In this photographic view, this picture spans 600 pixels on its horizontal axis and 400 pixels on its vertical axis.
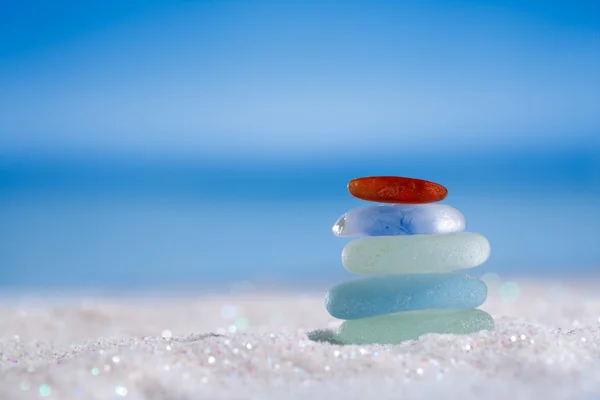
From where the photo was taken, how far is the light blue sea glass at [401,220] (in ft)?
9.16

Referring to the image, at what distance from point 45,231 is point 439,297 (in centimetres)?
557

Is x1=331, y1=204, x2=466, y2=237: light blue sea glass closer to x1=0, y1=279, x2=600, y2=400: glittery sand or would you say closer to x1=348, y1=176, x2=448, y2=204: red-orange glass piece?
x1=348, y1=176, x2=448, y2=204: red-orange glass piece

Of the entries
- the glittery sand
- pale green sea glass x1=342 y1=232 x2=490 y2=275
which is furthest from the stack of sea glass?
the glittery sand

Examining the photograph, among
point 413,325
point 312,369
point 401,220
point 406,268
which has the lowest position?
point 312,369

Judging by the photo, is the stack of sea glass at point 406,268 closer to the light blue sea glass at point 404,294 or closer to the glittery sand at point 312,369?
the light blue sea glass at point 404,294

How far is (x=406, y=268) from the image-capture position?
2793mm

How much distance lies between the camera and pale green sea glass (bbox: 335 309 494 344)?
2.74 metres

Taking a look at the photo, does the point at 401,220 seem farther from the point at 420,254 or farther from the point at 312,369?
the point at 312,369

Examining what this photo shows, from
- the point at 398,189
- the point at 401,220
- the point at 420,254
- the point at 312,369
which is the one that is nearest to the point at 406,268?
the point at 420,254

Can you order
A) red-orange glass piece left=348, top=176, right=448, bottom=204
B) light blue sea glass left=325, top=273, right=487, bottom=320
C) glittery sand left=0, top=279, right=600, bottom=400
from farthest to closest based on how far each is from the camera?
red-orange glass piece left=348, top=176, right=448, bottom=204 → light blue sea glass left=325, top=273, right=487, bottom=320 → glittery sand left=0, top=279, right=600, bottom=400

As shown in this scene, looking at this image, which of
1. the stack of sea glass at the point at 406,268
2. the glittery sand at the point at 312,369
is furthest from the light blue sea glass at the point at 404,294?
the glittery sand at the point at 312,369

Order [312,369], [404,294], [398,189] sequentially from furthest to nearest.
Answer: [398,189], [404,294], [312,369]

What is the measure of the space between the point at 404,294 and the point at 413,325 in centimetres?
13

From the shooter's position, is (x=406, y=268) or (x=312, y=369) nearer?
(x=312, y=369)
